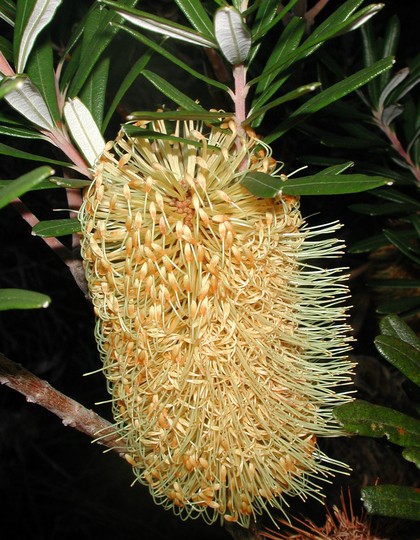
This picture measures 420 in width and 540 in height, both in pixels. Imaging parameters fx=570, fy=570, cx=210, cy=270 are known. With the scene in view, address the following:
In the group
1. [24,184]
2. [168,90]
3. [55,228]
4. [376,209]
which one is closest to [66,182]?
[55,228]

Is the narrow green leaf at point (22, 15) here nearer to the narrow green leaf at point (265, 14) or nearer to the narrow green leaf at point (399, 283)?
the narrow green leaf at point (265, 14)

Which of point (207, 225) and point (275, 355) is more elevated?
point (207, 225)


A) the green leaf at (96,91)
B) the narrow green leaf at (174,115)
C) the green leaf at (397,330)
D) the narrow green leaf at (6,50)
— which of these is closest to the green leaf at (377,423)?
the green leaf at (397,330)

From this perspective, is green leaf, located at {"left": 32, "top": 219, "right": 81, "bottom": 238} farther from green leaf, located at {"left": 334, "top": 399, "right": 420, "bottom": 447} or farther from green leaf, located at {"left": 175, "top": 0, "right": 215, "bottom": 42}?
green leaf, located at {"left": 334, "top": 399, "right": 420, "bottom": 447}

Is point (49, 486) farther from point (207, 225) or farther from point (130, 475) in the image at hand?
point (207, 225)

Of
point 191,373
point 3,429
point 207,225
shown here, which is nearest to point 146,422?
point 191,373

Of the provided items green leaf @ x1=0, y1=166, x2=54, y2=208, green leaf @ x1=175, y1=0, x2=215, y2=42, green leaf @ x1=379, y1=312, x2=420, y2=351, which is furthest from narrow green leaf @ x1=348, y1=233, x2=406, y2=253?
green leaf @ x1=0, y1=166, x2=54, y2=208
